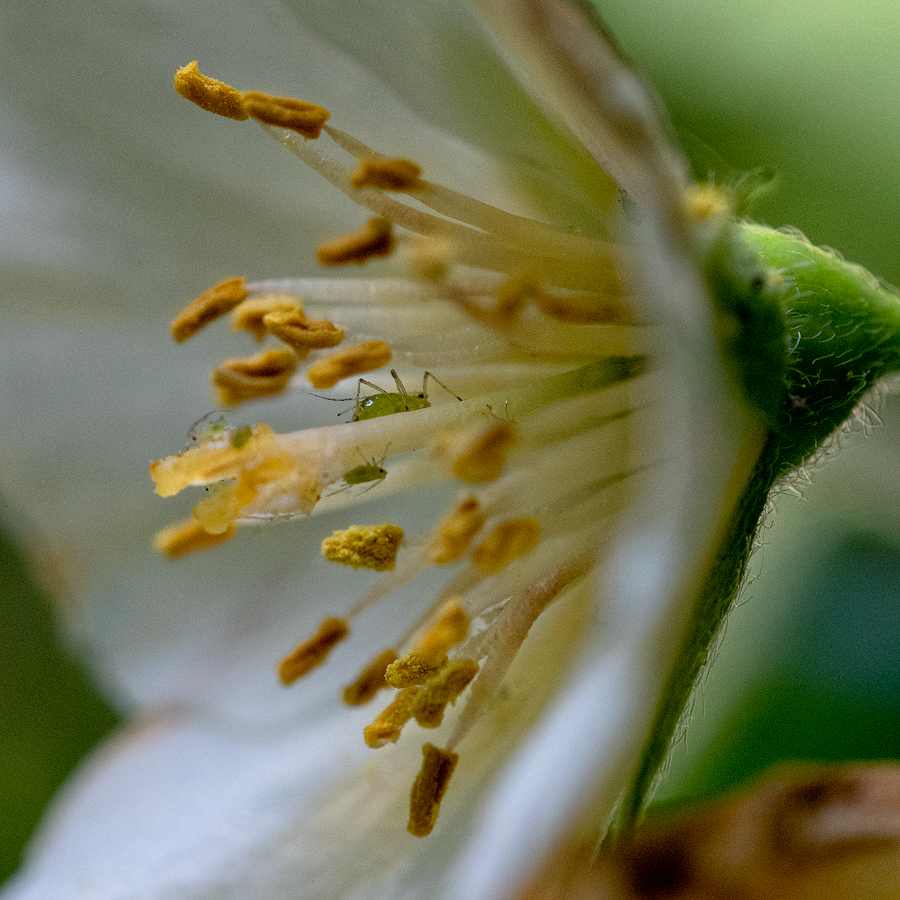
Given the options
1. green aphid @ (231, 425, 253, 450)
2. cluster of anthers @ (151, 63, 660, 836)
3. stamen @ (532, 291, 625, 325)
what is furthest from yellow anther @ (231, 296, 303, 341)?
stamen @ (532, 291, 625, 325)

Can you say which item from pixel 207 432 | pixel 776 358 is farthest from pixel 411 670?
pixel 776 358

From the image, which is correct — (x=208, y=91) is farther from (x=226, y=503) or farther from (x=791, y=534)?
(x=791, y=534)

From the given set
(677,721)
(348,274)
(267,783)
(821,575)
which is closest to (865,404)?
(677,721)

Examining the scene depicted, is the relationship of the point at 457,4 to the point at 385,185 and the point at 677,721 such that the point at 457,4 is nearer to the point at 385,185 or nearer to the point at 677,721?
the point at 385,185

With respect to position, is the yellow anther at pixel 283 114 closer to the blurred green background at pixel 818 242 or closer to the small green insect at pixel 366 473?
the small green insect at pixel 366 473

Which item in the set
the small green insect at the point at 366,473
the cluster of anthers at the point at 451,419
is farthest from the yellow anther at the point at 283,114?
the small green insect at the point at 366,473

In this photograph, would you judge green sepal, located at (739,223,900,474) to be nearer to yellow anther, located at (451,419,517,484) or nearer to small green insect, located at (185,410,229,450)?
yellow anther, located at (451,419,517,484)
